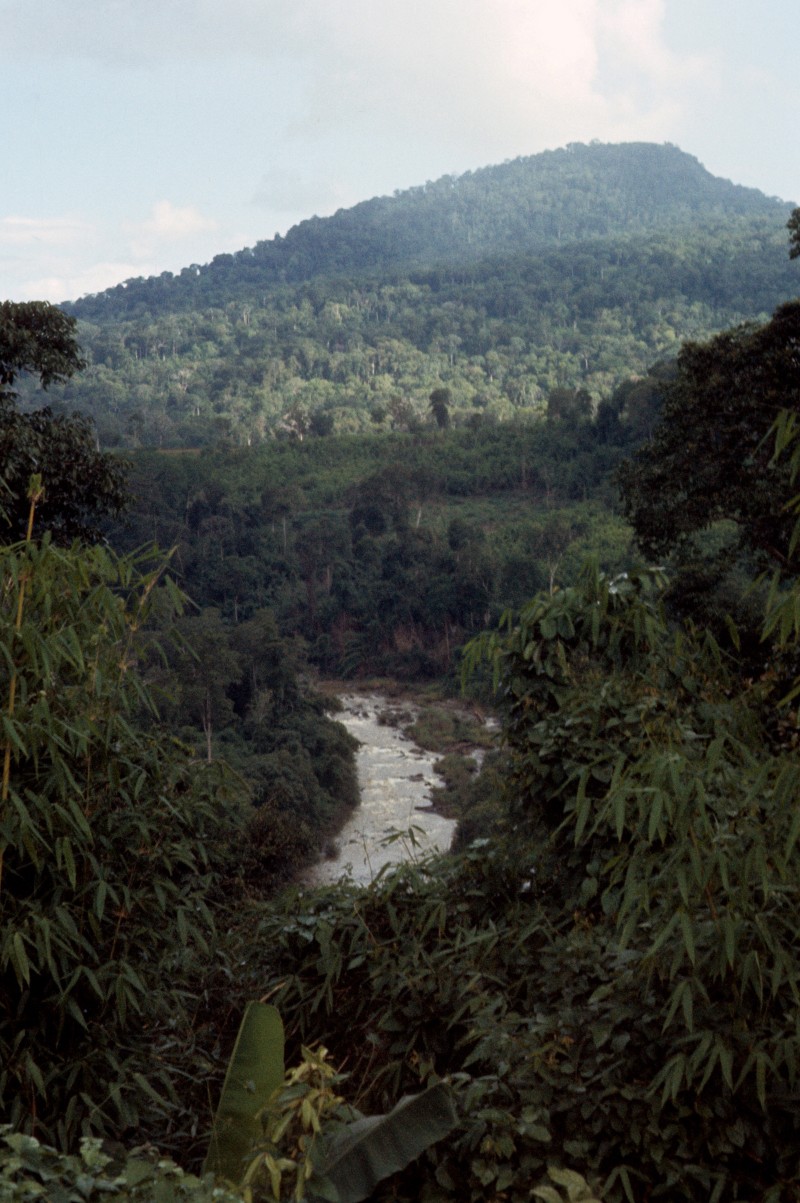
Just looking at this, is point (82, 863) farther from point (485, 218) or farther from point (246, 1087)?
point (485, 218)

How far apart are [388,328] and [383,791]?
1939 inches

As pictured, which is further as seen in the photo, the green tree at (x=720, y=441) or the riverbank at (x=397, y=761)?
the riverbank at (x=397, y=761)

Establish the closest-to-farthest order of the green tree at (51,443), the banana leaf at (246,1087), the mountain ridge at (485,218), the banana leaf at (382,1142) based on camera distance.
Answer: the banana leaf at (382,1142)
the banana leaf at (246,1087)
the green tree at (51,443)
the mountain ridge at (485,218)

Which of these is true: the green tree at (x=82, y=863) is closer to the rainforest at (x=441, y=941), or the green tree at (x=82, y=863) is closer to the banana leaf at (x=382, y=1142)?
the rainforest at (x=441, y=941)

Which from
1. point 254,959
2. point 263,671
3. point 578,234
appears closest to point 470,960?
point 254,959

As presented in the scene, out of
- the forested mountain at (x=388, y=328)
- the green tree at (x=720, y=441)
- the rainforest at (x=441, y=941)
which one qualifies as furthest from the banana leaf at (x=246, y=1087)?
the forested mountain at (x=388, y=328)

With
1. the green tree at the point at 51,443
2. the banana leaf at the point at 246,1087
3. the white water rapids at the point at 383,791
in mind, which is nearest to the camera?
the banana leaf at the point at 246,1087

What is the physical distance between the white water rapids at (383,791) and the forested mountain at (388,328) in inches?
715

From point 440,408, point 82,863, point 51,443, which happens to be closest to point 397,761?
point 51,443

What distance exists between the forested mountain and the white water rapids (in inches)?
715

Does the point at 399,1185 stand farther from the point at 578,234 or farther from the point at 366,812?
the point at 578,234

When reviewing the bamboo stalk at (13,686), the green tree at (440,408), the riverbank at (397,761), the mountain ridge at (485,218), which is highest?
the mountain ridge at (485,218)

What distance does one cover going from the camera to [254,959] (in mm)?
2316

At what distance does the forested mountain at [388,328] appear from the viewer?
47656 millimetres
